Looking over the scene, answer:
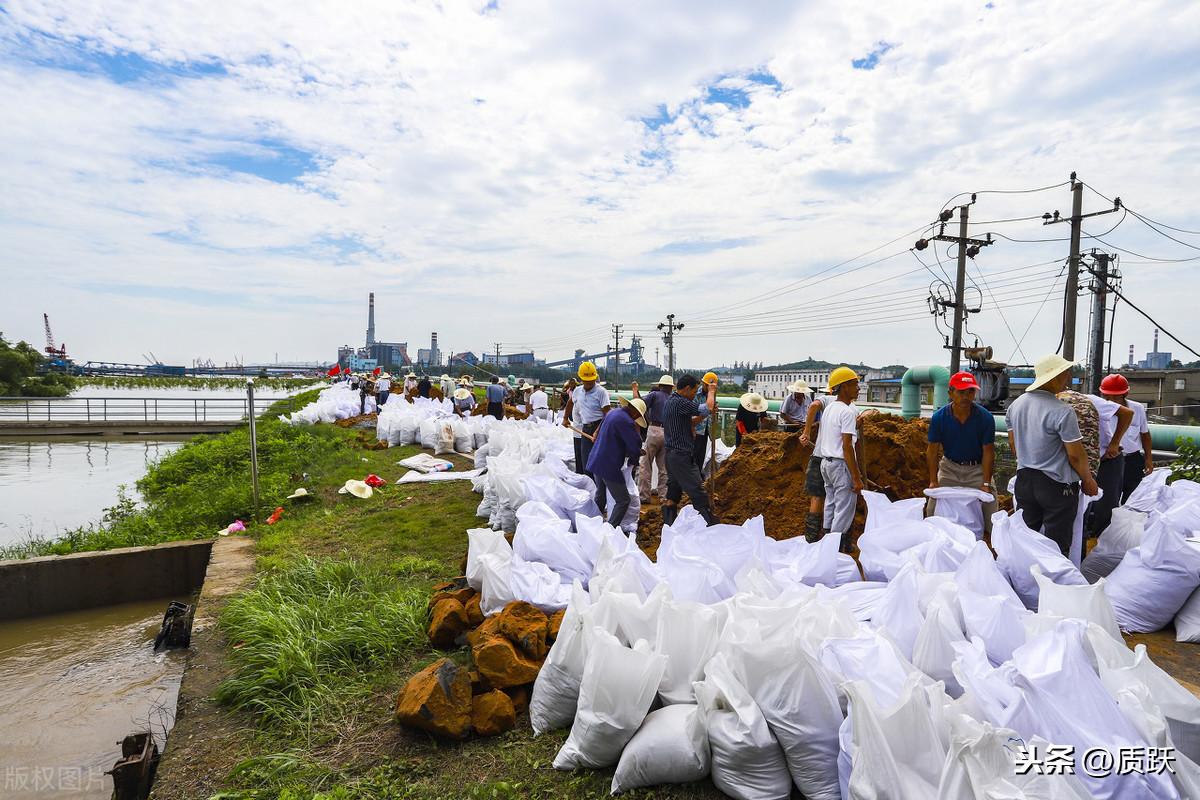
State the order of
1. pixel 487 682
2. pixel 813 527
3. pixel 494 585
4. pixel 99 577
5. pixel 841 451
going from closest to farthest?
pixel 487 682 < pixel 494 585 < pixel 841 451 < pixel 813 527 < pixel 99 577

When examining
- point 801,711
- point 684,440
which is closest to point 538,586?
point 801,711

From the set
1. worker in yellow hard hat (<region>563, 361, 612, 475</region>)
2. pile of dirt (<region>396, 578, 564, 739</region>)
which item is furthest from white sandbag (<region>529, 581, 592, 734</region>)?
worker in yellow hard hat (<region>563, 361, 612, 475</region>)

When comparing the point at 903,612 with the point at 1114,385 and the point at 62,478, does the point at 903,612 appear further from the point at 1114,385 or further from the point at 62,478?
the point at 62,478

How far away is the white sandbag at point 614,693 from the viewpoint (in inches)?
80.5

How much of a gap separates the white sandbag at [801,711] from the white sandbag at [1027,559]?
176 cm

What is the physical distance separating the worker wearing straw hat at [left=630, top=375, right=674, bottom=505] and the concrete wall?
3.92m

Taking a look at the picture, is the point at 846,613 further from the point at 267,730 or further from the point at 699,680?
the point at 267,730

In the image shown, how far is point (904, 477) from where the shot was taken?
5.08 meters

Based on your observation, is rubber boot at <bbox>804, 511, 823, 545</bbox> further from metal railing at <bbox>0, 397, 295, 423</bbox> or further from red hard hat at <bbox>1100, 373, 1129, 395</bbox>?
metal railing at <bbox>0, 397, 295, 423</bbox>

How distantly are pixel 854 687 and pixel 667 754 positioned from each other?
2.10 ft

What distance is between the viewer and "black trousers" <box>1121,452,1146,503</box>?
4.70 m

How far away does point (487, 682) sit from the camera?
2520 mm

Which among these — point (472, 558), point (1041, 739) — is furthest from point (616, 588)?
point (1041, 739)

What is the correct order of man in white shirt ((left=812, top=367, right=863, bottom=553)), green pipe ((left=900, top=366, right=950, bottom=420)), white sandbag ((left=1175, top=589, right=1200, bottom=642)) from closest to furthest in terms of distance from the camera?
1. white sandbag ((left=1175, top=589, right=1200, bottom=642))
2. man in white shirt ((left=812, top=367, right=863, bottom=553))
3. green pipe ((left=900, top=366, right=950, bottom=420))
